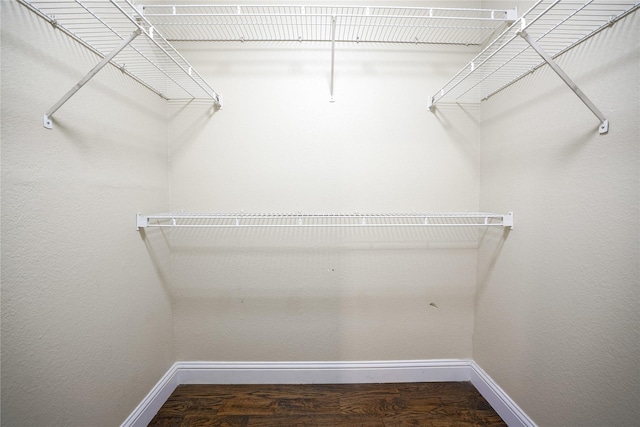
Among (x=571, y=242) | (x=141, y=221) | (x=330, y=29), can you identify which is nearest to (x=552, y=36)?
(x=571, y=242)

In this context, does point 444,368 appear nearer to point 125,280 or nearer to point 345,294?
point 345,294

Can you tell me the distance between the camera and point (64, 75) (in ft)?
2.60

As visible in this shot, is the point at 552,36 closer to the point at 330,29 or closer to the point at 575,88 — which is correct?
the point at 575,88

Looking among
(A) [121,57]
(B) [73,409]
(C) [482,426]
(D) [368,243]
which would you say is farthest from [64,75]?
(C) [482,426]

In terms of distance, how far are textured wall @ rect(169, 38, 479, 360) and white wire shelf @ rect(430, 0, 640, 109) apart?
135 millimetres

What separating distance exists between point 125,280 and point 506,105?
6.39 feet

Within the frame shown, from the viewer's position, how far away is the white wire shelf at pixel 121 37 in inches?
28.7

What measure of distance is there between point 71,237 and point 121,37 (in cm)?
71

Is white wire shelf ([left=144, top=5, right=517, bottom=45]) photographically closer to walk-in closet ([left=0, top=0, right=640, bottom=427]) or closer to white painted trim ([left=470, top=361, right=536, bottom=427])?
walk-in closet ([left=0, top=0, right=640, bottom=427])

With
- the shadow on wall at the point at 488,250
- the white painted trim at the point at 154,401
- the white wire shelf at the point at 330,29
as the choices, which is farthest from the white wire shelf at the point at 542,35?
the white painted trim at the point at 154,401

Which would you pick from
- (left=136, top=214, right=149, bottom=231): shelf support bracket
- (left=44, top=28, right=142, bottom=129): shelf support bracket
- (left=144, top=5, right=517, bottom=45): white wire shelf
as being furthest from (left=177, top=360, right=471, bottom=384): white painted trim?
(left=144, top=5, right=517, bottom=45): white wire shelf

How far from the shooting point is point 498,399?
1197 millimetres

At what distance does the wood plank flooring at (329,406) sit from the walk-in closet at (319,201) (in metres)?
0.06

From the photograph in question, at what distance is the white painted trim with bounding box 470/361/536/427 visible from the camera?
1.08 m
